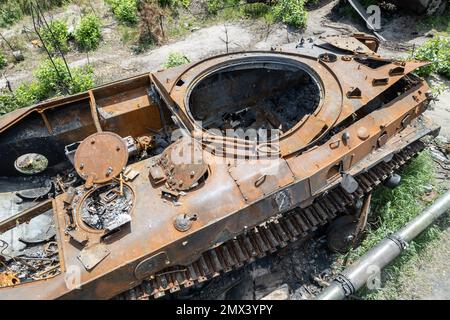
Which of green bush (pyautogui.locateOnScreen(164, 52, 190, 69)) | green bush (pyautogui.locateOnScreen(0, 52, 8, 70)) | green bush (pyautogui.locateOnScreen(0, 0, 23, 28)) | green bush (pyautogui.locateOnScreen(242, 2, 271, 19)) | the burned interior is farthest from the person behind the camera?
green bush (pyautogui.locateOnScreen(242, 2, 271, 19))

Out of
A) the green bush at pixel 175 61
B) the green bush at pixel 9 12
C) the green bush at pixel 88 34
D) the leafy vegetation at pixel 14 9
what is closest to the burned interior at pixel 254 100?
the green bush at pixel 175 61

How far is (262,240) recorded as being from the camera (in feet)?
17.4

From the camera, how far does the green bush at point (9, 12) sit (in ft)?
40.7

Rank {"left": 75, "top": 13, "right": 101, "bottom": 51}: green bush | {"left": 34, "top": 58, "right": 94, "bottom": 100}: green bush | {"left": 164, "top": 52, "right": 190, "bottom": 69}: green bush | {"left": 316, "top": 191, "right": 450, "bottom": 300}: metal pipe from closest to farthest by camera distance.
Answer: {"left": 316, "top": 191, "right": 450, "bottom": 300}: metal pipe, {"left": 34, "top": 58, "right": 94, "bottom": 100}: green bush, {"left": 164, "top": 52, "right": 190, "bottom": 69}: green bush, {"left": 75, "top": 13, "right": 101, "bottom": 51}: green bush

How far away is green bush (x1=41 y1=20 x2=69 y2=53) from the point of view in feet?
37.2

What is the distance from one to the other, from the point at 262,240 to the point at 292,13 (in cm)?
890

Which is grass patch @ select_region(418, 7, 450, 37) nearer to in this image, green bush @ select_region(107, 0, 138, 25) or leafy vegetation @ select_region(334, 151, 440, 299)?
leafy vegetation @ select_region(334, 151, 440, 299)

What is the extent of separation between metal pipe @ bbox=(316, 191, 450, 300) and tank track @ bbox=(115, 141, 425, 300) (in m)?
0.80

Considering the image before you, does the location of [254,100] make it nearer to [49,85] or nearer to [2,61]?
[49,85]

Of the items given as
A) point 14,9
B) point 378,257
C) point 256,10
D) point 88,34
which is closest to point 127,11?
point 88,34

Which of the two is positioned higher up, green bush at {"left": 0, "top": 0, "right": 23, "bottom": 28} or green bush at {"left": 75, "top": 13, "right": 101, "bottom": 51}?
green bush at {"left": 0, "top": 0, "right": 23, "bottom": 28}

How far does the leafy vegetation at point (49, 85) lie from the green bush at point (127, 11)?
318 centimetres

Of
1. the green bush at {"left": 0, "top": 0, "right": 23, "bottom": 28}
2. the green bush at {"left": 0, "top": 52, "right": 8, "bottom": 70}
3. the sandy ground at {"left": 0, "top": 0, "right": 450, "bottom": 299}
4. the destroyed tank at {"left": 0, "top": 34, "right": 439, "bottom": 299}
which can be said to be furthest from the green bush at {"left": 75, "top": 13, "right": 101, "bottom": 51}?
the destroyed tank at {"left": 0, "top": 34, "right": 439, "bottom": 299}

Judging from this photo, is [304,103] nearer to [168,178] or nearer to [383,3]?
[168,178]
